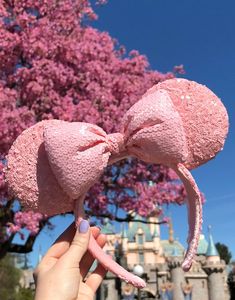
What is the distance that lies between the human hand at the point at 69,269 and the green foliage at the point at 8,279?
27032mm

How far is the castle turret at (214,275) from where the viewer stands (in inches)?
1291

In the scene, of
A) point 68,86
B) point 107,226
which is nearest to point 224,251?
point 107,226

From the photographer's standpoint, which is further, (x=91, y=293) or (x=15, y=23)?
(x=15, y=23)

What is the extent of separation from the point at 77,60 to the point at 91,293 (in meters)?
7.66

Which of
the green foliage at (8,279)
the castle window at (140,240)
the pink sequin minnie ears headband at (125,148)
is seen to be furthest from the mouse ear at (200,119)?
the castle window at (140,240)

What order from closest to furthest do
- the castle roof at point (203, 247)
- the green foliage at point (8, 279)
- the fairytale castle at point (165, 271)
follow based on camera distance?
the green foliage at point (8, 279) → the fairytale castle at point (165, 271) → the castle roof at point (203, 247)

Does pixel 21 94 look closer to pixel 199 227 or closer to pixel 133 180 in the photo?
pixel 133 180

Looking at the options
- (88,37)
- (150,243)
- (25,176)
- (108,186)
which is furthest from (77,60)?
(150,243)

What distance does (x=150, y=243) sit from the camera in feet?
140

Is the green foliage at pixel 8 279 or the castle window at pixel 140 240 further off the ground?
the castle window at pixel 140 240

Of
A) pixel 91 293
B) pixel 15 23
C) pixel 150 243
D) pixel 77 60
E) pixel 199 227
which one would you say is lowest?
pixel 91 293

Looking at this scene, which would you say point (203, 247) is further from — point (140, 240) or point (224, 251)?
point (224, 251)

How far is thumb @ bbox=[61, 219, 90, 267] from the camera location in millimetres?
2080

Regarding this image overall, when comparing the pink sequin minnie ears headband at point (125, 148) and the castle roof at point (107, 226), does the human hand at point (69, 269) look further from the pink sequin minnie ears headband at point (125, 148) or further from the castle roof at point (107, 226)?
the castle roof at point (107, 226)
